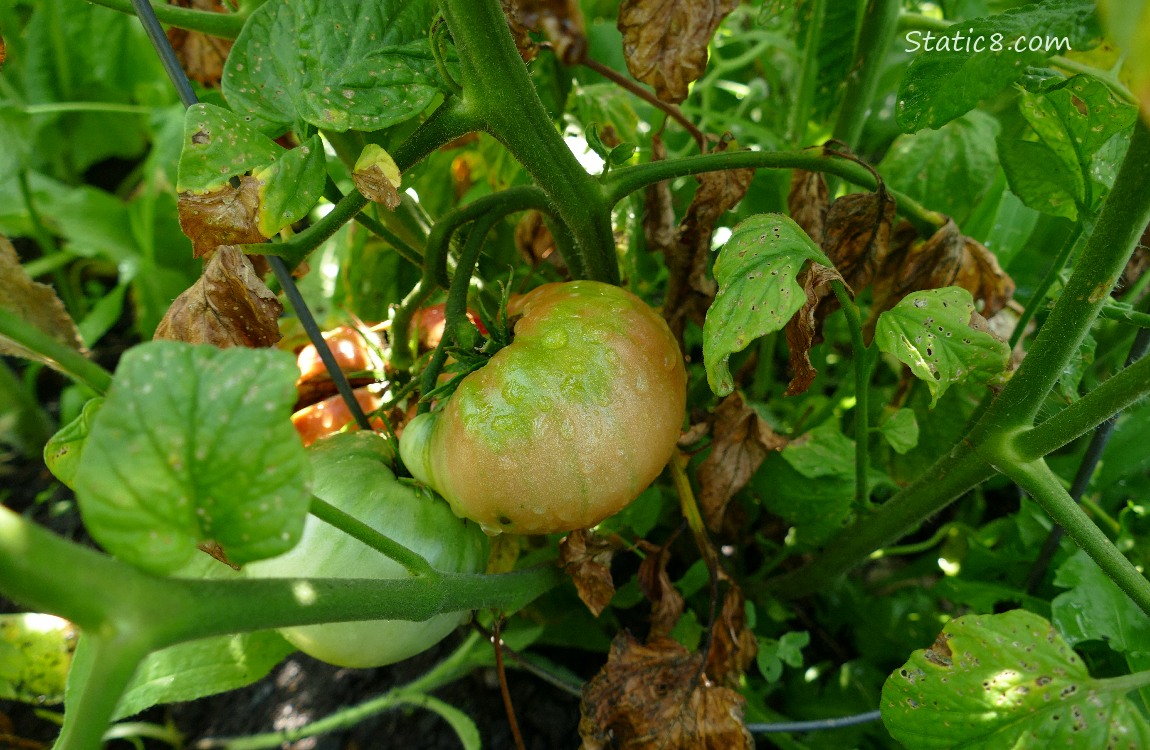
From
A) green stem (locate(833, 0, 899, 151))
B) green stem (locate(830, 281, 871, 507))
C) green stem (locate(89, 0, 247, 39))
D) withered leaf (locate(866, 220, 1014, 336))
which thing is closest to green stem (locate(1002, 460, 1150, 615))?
green stem (locate(830, 281, 871, 507))

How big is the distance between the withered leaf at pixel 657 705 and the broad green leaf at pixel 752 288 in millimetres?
394

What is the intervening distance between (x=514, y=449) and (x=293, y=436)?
30 centimetres

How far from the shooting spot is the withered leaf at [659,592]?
93 centimetres

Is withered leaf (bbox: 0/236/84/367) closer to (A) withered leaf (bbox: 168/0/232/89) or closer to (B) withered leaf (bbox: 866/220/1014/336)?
(A) withered leaf (bbox: 168/0/232/89)

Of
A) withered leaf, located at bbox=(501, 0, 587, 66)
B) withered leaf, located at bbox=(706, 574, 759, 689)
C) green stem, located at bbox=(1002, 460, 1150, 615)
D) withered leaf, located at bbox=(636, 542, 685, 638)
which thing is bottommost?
withered leaf, located at bbox=(706, 574, 759, 689)

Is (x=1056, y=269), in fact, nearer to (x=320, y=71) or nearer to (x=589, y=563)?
(x=589, y=563)

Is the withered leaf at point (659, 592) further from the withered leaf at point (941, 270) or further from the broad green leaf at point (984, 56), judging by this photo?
the broad green leaf at point (984, 56)

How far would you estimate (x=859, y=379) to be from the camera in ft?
2.51

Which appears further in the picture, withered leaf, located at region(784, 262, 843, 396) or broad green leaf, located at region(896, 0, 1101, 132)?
withered leaf, located at region(784, 262, 843, 396)

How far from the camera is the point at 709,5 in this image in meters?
0.75

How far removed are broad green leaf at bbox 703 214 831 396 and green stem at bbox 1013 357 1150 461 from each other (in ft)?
0.71

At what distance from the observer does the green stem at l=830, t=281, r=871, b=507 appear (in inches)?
27.3

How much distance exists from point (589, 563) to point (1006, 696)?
0.41 m

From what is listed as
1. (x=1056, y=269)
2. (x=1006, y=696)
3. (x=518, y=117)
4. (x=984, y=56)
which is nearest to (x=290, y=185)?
(x=518, y=117)
